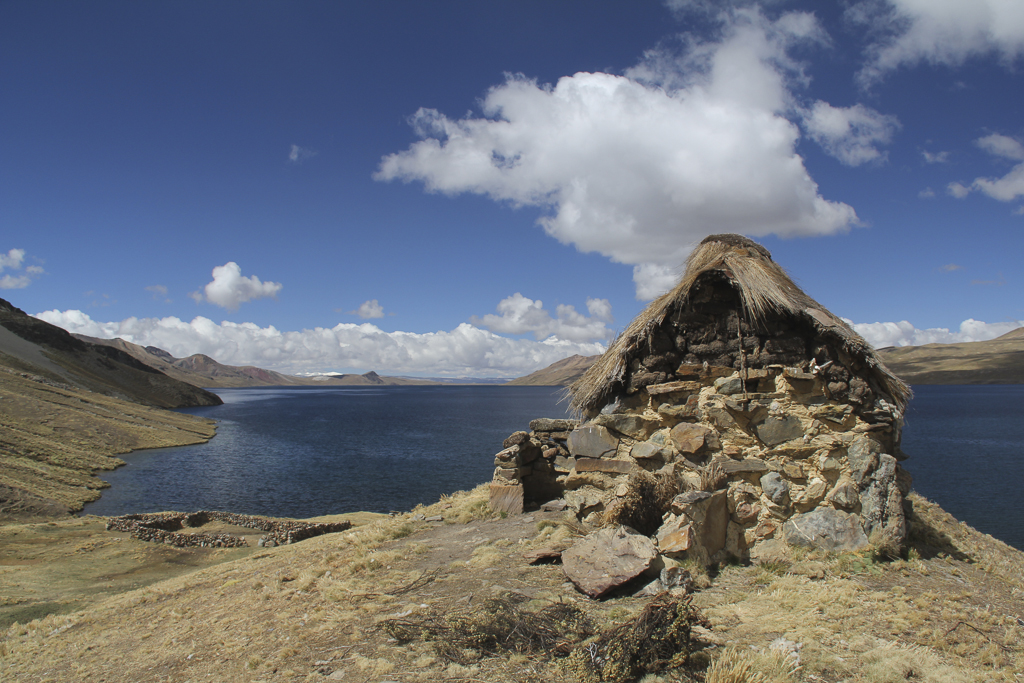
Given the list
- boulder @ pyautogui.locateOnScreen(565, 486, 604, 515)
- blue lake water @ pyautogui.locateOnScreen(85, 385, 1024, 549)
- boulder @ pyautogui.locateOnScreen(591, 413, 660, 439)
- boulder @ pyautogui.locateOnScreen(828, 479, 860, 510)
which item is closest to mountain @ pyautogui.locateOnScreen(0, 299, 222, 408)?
blue lake water @ pyautogui.locateOnScreen(85, 385, 1024, 549)

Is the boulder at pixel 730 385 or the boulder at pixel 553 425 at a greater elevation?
the boulder at pixel 730 385

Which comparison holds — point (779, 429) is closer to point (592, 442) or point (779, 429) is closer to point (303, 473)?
point (592, 442)

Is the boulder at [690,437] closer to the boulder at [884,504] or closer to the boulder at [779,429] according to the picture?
the boulder at [779,429]

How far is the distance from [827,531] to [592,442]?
160 inches

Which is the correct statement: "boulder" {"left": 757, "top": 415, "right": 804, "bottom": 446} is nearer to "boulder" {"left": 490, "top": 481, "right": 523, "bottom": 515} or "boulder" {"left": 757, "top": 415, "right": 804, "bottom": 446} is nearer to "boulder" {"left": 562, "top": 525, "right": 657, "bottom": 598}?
"boulder" {"left": 562, "top": 525, "right": 657, "bottom": 598}

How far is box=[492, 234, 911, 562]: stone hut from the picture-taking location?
7922 millimetres

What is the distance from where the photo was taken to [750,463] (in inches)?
336

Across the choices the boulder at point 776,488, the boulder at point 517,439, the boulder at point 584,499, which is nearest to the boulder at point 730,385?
the boulder at point 776,488

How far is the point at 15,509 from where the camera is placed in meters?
25.8

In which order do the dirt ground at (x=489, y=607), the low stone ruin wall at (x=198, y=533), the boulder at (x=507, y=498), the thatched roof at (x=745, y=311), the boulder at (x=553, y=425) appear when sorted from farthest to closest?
the low stone ruin wall at (x=198, y=533)
the boulder at (x=553, y=425)
the boulder at (x=507, y=498)
the thatched roof at (x=745, y=311)
the dirt ground at (x=489, y=607)

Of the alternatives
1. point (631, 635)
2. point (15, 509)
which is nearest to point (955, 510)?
point (631, 635)

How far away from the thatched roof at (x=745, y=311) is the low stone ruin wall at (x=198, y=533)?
14138 mm

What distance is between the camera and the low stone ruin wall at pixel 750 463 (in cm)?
783

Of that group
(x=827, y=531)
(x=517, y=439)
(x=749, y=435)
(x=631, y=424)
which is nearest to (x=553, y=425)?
(x=517, y=439)
